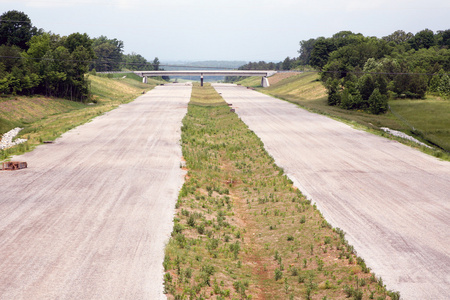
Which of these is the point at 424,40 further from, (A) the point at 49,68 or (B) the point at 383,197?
(B) the point at 383,197

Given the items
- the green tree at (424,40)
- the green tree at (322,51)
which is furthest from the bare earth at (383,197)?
the green tree at (424,40)

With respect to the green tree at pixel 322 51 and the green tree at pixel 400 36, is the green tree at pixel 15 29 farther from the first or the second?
the green tree at pixel 400 36

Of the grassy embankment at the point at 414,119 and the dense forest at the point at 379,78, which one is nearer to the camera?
the grassy embankment at the point at 414,119

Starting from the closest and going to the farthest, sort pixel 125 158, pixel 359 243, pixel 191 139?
pixel 359 243 → pixel 125 158 → pixel 191 139

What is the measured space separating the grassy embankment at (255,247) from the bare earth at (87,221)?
0.83m

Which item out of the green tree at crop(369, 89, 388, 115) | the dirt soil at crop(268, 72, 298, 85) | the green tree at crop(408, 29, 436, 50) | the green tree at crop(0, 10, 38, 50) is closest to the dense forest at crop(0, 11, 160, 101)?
the green tree at crop(0, 10, 38, 50)

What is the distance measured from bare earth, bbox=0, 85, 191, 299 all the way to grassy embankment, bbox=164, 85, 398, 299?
827mm

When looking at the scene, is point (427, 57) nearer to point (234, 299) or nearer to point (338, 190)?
point (338, 190)

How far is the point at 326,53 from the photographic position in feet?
448

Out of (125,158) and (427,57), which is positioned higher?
(427,57)

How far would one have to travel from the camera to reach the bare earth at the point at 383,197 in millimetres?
13477

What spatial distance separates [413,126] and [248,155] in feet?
117

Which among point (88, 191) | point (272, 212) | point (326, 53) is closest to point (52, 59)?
point (88, 191)

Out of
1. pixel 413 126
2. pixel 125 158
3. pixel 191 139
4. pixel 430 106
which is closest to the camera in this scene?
pixel 125 158
